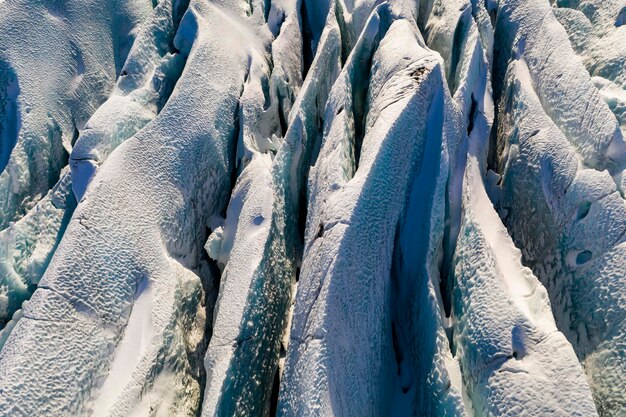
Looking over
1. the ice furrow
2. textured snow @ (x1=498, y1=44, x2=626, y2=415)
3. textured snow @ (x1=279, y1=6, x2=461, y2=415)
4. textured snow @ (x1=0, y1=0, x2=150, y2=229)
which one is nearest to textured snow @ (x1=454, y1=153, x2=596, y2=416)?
textured snow @ (x1=279, y1=6, x2=461, y2=415)

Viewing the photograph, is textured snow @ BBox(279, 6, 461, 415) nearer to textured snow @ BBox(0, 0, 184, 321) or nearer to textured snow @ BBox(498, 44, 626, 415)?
textured snow @ BBox(498, 44, 626, 415)

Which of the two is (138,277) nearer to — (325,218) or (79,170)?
(79,170)

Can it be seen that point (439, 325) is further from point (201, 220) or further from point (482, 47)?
point (482, 47)

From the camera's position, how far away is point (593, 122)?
2.36 m

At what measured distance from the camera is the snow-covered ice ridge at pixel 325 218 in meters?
1.84

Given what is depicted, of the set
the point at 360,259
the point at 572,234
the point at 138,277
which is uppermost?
Answer: the point at 572,234

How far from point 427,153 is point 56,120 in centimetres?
208

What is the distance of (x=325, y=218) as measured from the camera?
6.63ft

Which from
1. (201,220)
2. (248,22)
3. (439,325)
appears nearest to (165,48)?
(248,22)

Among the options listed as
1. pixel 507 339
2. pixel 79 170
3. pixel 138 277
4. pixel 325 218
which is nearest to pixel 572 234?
pixel 507 339

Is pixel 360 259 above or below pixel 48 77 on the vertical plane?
above

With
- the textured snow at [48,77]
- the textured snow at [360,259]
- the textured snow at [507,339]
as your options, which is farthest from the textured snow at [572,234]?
the textured snow at [48,77]

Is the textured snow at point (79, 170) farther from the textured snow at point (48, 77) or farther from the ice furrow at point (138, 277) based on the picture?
the textured snow at point (48, 77)

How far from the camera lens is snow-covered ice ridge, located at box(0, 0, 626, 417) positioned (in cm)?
184
